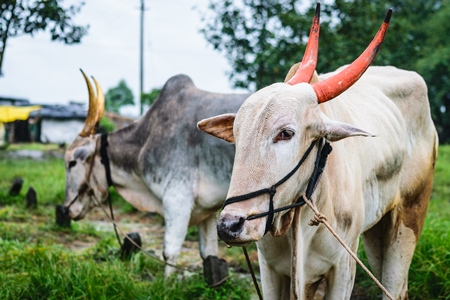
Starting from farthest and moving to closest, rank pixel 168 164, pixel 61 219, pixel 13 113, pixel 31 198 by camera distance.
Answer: pixel 13 113 < pixel 31 198 < pixel 61 219 < pixel 168 164

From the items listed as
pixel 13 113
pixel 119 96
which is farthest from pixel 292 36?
pixel 119 96

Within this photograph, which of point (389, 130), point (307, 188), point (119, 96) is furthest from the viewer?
point (119, 96)

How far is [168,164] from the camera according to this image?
5027 millimetres

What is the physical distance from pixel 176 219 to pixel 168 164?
491 mm

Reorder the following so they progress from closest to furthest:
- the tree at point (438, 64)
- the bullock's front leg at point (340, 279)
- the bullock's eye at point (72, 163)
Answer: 1. the bullock's front leg at point (340, 279)
2. the bullock's eye at point (72, 163)
3. the tree at point (438, 64)

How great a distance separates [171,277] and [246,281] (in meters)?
0.63

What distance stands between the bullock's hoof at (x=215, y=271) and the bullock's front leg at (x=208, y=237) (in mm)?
903

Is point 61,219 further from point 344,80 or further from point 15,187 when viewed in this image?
point 344,80

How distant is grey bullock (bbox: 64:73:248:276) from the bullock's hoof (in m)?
0.51

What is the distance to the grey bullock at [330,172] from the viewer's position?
226 centimetres

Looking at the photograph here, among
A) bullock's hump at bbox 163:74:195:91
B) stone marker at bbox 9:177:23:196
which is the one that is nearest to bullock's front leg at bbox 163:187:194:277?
bullock's hump at bbox 163:74:195:91

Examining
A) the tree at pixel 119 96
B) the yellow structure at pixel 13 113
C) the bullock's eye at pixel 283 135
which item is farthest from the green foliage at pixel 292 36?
the tree at pixel 119 96

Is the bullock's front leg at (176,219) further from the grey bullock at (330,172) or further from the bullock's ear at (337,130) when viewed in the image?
the bullock's ear at (337,130)

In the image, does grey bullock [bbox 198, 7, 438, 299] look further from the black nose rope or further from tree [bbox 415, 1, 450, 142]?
tree [bbox 415, 1, 450, 142]
